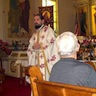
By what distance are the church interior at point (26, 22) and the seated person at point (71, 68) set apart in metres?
6.14

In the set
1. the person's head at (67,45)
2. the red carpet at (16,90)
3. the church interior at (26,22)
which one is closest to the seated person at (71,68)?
the person's head at (67,45)

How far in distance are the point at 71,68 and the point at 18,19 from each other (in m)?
9.49

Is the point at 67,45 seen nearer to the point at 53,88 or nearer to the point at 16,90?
the point at 53,88

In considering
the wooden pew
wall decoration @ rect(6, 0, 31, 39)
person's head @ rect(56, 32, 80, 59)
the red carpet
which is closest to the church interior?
wall decoration @ rect(6, 0, 31, 39)

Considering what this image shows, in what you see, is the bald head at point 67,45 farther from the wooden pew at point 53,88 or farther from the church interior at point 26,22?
the church interior at point 26,22

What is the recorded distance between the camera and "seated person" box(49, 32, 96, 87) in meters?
1.86

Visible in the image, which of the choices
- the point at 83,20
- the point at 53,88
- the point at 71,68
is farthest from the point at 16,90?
the point at 83,20

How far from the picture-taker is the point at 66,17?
1327 cm

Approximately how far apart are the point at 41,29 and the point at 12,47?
5.85 metres

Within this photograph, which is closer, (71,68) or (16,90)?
(71,68)

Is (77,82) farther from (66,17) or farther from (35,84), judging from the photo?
(66,17)

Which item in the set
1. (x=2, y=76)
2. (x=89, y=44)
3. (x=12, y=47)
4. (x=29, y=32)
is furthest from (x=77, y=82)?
(x=29, y=32)

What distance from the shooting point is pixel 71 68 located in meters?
1.92

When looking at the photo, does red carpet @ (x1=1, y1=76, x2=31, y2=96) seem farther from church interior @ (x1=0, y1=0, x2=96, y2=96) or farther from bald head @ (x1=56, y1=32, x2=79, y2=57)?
bald head @ (x1=56, y1=32, x2=79, y2=57)
